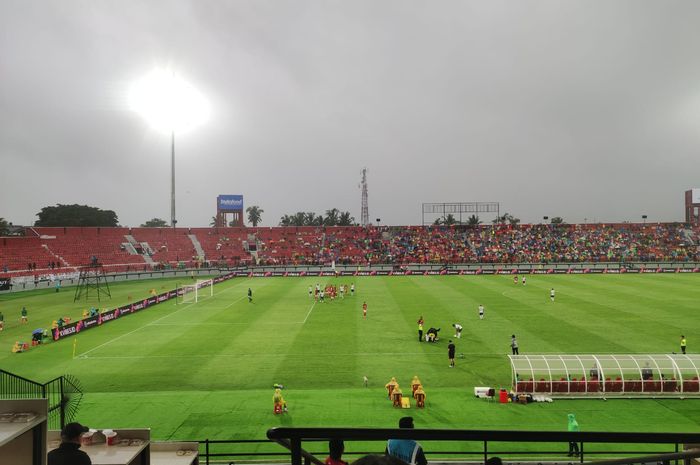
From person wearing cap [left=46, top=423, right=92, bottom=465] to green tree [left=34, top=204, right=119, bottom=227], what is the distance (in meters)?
138

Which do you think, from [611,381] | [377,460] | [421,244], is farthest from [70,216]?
[377,460]

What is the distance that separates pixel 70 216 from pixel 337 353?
12452cm

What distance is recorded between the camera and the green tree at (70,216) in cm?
12288

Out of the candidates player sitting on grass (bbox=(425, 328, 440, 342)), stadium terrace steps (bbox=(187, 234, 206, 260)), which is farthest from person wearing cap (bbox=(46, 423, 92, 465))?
stadium terrace steps (bbox=(187, 234, 206, 260))

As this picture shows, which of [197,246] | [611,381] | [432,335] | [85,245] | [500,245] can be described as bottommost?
[611,381]

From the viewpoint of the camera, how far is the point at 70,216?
410 feet

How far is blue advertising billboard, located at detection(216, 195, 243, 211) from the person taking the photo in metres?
110

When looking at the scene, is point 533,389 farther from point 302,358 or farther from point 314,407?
point 302,358

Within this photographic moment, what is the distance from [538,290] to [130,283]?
52.6m

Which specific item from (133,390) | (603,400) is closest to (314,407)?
(133,390)

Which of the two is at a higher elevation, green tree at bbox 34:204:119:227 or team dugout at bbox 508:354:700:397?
green tree at bbox 34:204:119:227

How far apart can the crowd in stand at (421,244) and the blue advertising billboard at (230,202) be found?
1492cm

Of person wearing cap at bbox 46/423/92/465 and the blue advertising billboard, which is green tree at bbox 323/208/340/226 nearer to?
the blue advertising billboard

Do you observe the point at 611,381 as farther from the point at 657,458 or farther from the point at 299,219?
the point at 299,219
